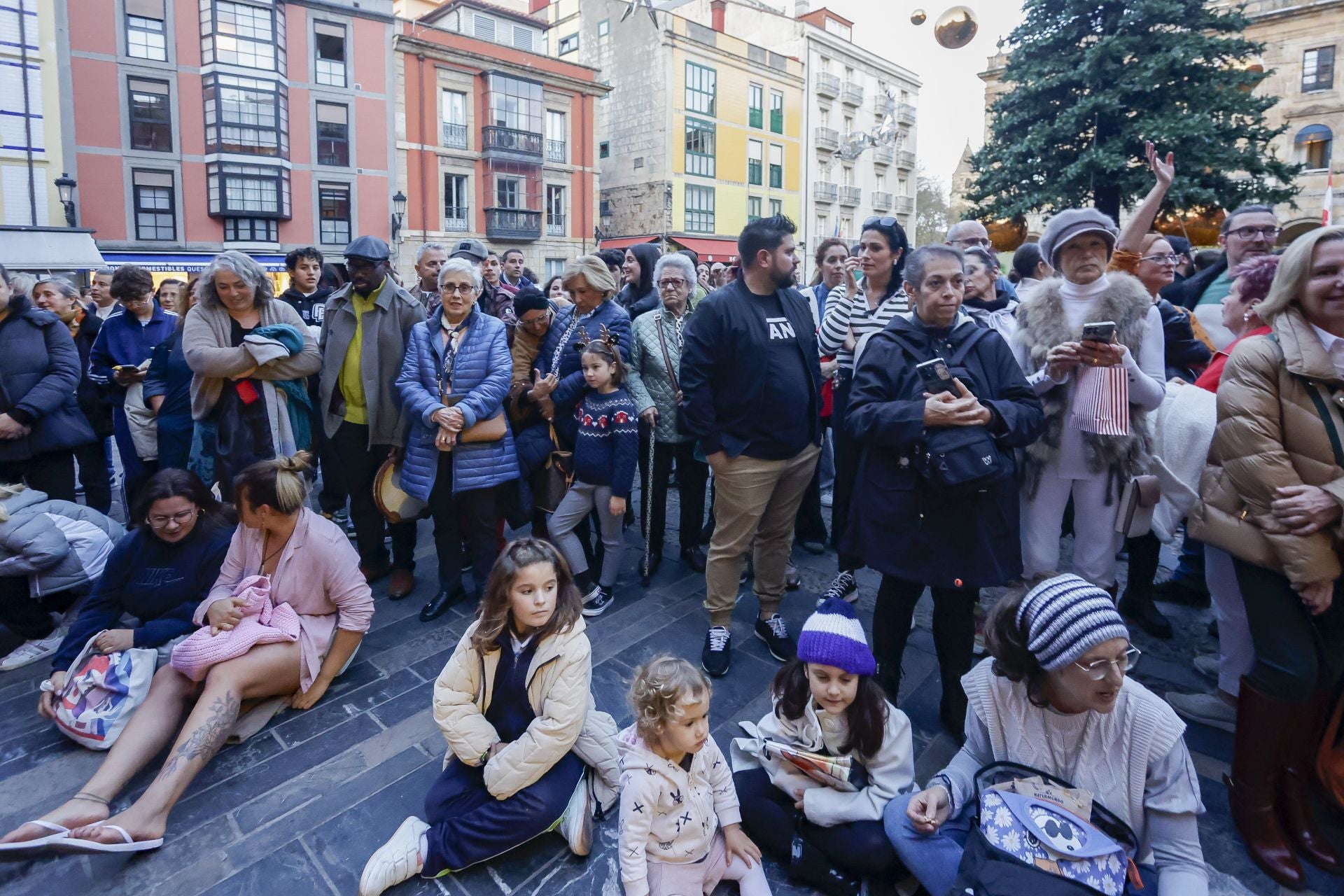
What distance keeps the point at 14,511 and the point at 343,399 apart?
161cm

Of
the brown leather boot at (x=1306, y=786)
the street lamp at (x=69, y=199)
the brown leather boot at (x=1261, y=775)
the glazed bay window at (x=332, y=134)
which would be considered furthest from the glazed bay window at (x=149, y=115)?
the brown leather boot at (x=1306, y=786)

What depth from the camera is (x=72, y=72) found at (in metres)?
19.8

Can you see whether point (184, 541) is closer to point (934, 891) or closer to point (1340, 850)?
point (934, 891)

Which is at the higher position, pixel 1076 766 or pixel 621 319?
pixel 621 319

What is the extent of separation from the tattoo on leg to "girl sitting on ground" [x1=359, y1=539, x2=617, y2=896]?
0.84 meters

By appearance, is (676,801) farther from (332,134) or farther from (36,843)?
(332,134)

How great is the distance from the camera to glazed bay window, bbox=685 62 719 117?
102ft

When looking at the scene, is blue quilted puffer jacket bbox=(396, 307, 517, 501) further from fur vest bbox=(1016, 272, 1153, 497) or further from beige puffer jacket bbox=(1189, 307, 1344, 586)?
beige puffer jacket bbox=(1189, 307, 1344, 586)

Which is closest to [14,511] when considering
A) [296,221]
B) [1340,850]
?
[1340,850]

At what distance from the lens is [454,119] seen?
2573 cm

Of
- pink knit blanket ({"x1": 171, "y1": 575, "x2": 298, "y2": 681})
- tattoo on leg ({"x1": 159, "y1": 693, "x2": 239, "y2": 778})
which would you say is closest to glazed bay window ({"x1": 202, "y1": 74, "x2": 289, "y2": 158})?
pink knit blanket ({"x1": 171, "y1": 575, "x2": 298, "y2": 681})

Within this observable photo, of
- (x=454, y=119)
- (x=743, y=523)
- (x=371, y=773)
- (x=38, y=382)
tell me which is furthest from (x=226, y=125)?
(x=371, y=773)

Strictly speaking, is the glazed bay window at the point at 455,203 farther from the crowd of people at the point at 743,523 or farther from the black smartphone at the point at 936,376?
the black smartphone at the point at 936,376

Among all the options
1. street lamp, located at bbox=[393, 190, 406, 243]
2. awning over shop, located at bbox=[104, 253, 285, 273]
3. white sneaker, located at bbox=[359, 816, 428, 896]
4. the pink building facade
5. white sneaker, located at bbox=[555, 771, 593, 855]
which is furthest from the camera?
street lamp, located at bbox=[393, 190, 406, 243]
